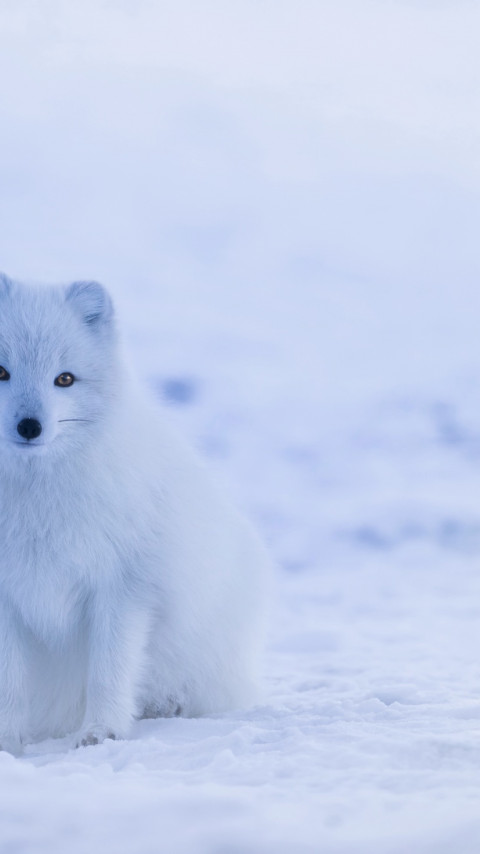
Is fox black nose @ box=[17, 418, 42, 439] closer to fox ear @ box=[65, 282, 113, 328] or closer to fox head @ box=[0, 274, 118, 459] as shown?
fox head @ box=[0, 274, 118, 459]

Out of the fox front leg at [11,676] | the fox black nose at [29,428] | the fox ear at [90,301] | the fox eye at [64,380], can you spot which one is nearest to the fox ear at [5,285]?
the fox ear at [90,301]

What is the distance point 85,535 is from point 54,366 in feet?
1.43

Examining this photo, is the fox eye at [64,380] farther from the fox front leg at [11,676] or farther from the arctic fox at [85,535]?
the fox front leg at [11,676]

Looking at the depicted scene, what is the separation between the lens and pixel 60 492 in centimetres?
257

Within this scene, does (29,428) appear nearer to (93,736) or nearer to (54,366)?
(54,366)

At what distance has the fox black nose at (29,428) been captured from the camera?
2367 mm

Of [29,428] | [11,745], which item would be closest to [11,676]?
[11,745]

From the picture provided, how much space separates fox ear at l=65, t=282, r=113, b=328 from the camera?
8.58 feet

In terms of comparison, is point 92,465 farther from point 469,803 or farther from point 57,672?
point 469,803

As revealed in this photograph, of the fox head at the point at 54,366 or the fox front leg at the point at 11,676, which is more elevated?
the fox head at the point at 54,366

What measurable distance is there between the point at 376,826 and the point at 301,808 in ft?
0.53

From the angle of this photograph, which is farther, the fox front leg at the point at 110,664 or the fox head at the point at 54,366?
the fox front leg at the point at 110,664

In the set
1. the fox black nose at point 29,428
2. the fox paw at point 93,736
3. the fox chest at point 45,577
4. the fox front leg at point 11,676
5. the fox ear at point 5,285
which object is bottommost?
the fox paw at point 93,736

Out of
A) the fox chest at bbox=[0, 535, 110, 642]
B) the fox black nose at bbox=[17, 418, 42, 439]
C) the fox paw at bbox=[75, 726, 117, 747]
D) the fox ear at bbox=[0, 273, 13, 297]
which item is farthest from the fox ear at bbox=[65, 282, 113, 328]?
the fox paw at bbox=[75, 726, 117, 747]
